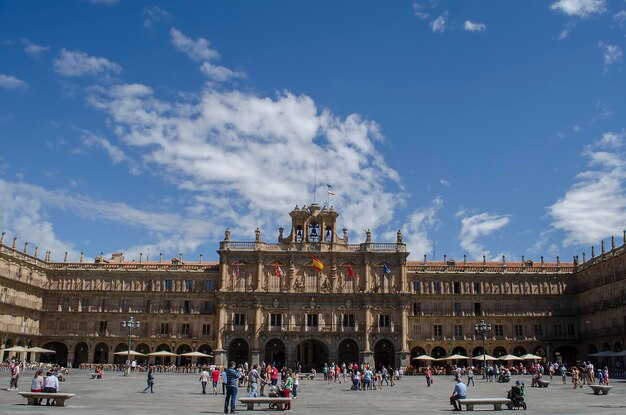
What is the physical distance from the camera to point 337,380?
59438 millimetres

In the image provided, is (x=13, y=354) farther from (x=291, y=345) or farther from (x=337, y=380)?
(x=337, y=380)

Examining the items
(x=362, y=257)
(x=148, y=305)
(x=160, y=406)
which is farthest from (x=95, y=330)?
(x=160, y=406)

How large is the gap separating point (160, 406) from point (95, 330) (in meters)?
58.5

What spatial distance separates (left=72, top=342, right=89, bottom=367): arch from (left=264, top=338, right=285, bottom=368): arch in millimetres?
22805

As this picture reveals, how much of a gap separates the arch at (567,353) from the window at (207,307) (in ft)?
143

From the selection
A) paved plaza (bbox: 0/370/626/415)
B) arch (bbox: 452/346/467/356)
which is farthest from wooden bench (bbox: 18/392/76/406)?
arch (bbox: 452/346/467/356)

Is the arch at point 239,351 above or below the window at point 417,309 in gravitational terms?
below

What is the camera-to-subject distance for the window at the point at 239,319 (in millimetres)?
81188

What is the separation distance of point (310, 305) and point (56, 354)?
3331 centimetres

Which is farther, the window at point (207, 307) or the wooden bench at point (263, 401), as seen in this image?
the window at point (207, 307)

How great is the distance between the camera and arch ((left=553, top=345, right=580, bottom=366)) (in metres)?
83.2

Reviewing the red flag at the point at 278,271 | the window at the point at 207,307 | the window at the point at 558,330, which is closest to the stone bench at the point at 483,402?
the red flag at the point at 278,271

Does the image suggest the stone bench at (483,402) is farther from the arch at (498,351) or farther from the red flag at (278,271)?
the arch at (498,351)

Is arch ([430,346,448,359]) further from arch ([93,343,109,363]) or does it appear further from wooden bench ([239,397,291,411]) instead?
wooden bench ([239,397,291,411])
